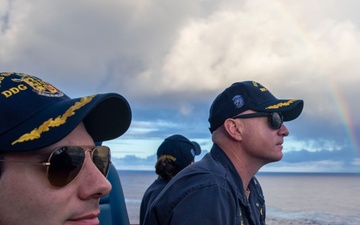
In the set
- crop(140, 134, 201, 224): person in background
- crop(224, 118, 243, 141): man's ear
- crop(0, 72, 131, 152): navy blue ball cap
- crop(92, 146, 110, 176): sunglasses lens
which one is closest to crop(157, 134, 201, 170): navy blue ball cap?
crop(140, 134, 201, 224): person in background

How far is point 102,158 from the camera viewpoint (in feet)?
6.74

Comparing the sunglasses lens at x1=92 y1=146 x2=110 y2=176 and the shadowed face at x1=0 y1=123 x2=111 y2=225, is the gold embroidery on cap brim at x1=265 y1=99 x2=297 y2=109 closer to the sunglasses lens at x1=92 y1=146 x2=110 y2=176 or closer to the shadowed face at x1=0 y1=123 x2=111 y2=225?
the sunglasses lens at x1=92 y1=146 x2=110 y2=176

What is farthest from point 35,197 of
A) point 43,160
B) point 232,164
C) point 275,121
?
point 275,121

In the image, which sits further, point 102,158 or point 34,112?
point 102,158

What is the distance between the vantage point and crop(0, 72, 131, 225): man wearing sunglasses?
5.67 ft

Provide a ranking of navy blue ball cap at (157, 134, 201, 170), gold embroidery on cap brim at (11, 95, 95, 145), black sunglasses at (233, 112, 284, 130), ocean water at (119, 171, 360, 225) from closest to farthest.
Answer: gold embroidery on cap brim at (11, 95, 95, 145) → black sunglasses at (233, 112, 284, 130) → navy blue ball cap at (157, 134, 201, 170) → ocean water at (119, 171, 360, 225)

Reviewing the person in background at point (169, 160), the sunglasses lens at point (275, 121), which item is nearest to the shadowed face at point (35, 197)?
the sunglasses lens at point (275, 121)

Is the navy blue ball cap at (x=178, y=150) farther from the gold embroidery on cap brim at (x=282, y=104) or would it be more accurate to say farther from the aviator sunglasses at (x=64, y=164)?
the aviator sunglasses at (x=64, y=164)

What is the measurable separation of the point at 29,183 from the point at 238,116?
255 centimetres

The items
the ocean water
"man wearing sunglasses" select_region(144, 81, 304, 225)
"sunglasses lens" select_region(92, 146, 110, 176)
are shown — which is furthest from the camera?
the ocean water

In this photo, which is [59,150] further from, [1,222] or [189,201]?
[189,201]

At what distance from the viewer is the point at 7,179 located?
1739 millimetres

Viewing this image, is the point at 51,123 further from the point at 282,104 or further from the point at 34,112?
the point at 282,104

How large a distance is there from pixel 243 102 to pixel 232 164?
0.61 meters
